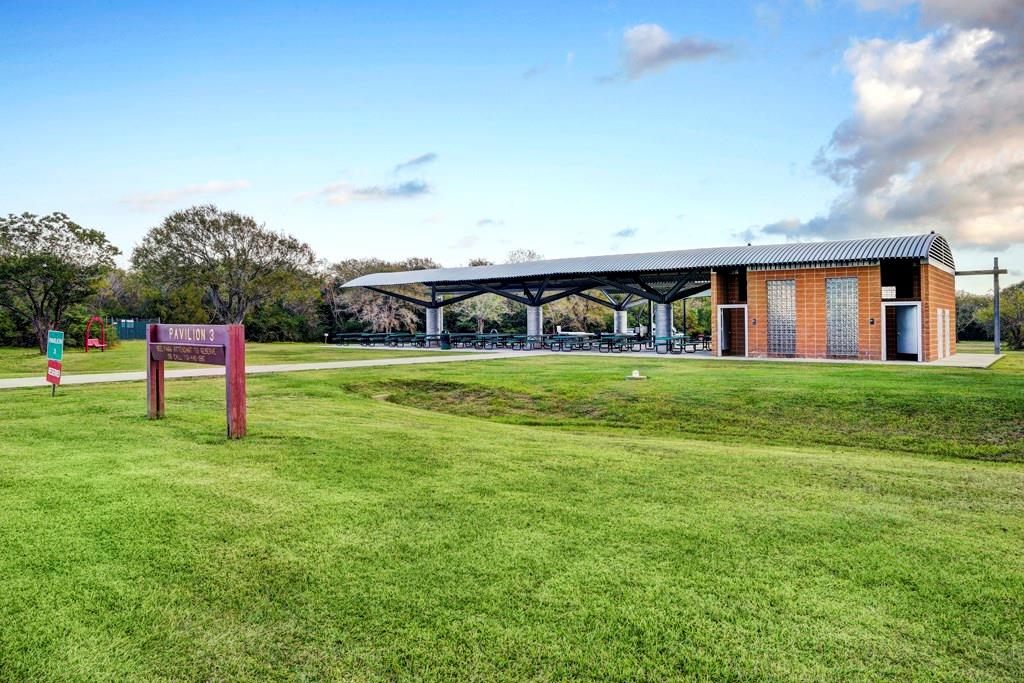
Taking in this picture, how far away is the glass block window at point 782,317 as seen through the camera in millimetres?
22625

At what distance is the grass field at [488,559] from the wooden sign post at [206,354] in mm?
386

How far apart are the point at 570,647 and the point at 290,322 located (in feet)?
144

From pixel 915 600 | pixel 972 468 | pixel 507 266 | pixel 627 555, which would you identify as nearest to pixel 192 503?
pixel 627 555

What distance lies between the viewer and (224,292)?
4153 centimetres

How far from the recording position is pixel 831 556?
3869mm

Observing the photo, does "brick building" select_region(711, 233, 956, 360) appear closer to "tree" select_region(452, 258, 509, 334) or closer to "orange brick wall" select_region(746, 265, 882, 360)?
Result: "orange brick wall" select_region(746, 265, 882, 360)

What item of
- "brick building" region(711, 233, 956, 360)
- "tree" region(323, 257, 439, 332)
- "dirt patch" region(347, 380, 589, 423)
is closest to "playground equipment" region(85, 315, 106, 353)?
"tree" region(323, 257, 439, 332)

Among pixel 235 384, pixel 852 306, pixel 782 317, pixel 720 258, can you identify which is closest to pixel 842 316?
pixel 852 306

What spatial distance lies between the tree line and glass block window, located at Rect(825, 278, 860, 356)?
685 inches

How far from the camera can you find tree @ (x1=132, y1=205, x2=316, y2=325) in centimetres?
3925

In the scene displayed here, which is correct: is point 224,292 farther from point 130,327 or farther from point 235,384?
point 235,384

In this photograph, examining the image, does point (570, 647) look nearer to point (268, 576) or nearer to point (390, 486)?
point (268, 576)

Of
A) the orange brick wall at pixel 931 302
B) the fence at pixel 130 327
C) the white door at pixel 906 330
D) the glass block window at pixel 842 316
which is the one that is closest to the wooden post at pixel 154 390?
the glass block window at pixel 842 316

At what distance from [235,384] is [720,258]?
2047cm
